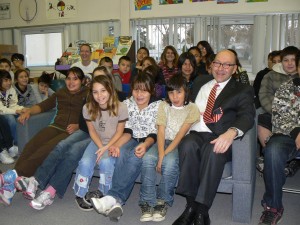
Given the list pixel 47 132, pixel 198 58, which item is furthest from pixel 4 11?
pixel 47 132

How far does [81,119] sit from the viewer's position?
8.54ft

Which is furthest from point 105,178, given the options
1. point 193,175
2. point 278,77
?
point 278,77

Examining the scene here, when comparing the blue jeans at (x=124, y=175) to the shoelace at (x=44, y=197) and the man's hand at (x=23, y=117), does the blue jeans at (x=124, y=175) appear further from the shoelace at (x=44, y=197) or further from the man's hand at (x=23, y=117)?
the man's hand at (x=23, y=117)

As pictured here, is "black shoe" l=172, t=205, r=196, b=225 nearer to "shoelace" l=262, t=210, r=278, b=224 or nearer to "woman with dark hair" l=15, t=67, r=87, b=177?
"shoelace" l=262, t=210, r=278, b=224

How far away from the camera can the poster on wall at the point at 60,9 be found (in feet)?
20.4

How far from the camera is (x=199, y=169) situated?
6.53 ft

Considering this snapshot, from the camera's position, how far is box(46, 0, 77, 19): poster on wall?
6.22 meters

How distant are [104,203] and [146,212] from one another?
29 centimetres

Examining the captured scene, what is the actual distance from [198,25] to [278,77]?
279 cm

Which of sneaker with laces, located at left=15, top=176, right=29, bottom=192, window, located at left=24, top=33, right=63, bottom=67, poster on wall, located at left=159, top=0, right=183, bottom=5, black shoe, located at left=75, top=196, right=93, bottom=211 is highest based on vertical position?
poster on wall, located at left=159, top=0, right=183, bottom=5

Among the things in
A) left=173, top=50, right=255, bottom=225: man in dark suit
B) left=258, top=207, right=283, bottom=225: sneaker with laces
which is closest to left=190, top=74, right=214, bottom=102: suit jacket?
left=173, top=50, right=255, bottom=225: man in dark suit

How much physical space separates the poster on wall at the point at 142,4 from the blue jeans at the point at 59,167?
13.0ft

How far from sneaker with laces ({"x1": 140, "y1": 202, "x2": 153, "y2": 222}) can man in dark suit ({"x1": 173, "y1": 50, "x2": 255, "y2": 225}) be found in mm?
210

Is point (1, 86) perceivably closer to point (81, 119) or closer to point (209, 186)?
point (81, 119)
